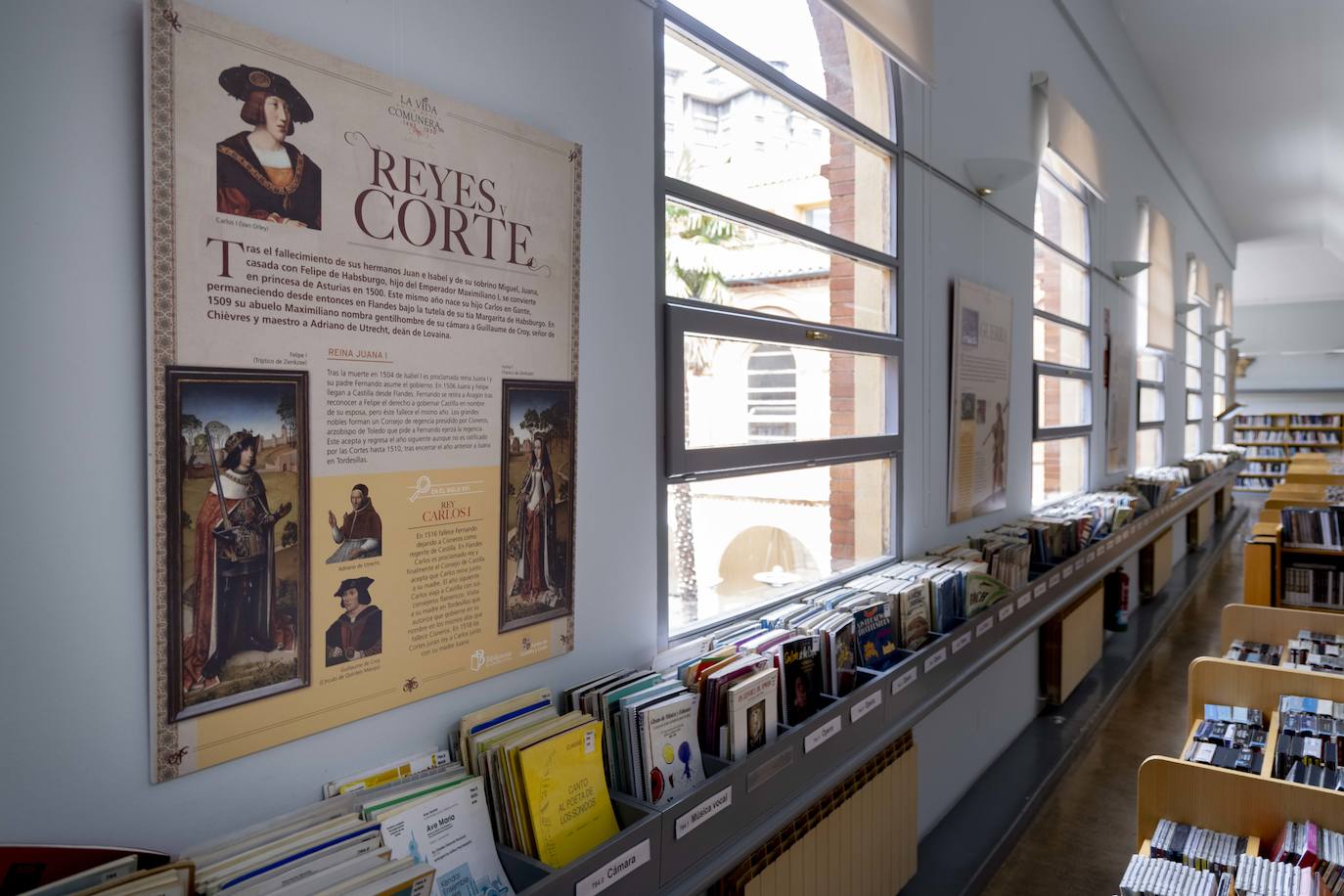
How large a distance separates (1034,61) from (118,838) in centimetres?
556

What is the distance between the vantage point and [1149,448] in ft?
29.7

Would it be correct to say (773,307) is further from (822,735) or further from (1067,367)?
(1067,367)

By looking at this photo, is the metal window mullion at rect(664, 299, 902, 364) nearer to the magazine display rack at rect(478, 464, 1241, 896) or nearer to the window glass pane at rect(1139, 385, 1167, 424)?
the magazine display rack at rect(478, 464, 1241, 896)

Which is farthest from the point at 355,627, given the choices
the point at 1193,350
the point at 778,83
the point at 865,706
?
the point at 1193,350

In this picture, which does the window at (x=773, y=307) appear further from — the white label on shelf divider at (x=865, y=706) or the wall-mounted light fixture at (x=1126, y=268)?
the wall-mounted light fixture at (x=1126, y=268)

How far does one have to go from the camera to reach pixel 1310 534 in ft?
18.2

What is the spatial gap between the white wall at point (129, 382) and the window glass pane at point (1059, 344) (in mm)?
3838

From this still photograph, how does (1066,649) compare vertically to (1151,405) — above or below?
below

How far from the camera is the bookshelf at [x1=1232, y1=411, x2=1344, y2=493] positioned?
18266 millimetres

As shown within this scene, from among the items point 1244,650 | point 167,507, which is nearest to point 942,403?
point 1244,650

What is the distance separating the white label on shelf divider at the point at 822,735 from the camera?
2.15 meters

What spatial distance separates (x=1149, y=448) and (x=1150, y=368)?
876 mm

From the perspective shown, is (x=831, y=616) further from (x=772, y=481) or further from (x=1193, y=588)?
(x=1193, y=588)

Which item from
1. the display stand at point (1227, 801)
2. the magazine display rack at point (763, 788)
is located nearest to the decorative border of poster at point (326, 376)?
the magazine display rack at point (763, 788)
